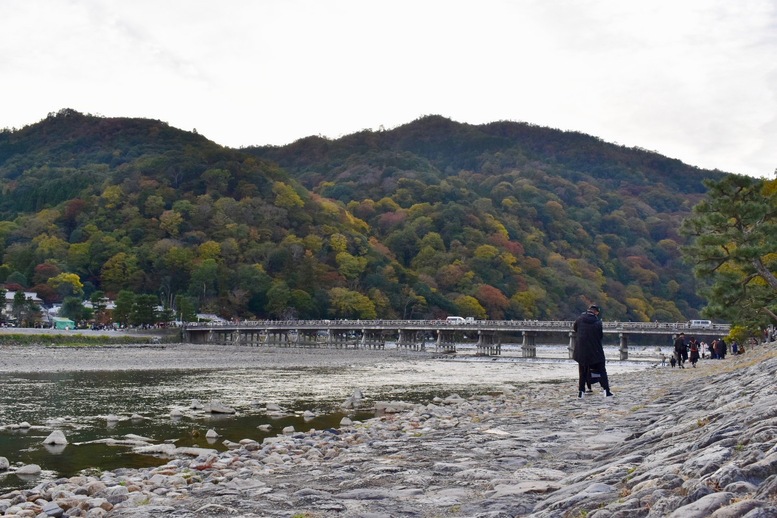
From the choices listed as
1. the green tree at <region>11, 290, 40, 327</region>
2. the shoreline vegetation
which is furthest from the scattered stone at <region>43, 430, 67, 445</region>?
the green tree at <region>11, 290, 40, 327</region>

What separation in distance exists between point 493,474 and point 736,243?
75.2 ft

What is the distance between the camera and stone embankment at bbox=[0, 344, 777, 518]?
3.97 metres

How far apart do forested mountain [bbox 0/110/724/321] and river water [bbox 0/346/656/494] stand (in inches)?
2240

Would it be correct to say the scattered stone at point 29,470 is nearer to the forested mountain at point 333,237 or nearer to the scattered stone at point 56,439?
the scattered stone at point 56,439

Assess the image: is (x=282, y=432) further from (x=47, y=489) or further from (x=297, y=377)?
(x=297, y=377)

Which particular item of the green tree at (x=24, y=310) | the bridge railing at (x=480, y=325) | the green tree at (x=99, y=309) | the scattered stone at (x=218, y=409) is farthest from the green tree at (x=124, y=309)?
the scattered stone at (x=218, y=409)

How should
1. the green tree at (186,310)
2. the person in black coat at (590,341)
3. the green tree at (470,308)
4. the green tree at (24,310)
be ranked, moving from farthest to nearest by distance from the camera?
the green tree at (470,308) → the green tree at (186,310) → the green tree at (24,310) → the person in black coat at (590,341)

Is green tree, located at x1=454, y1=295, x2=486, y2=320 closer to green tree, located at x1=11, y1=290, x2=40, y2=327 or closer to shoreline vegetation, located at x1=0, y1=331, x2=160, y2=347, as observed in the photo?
shoreline vegetation, located at x1=0, y1=331, x2=160, y2=347

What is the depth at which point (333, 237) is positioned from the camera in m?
101

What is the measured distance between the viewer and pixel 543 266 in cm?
11731

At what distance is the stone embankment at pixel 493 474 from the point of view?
13.0 feet

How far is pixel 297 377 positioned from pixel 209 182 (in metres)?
82.9

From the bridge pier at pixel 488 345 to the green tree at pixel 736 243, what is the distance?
134 feet

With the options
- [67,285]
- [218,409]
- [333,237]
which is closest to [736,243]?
[218,409]
